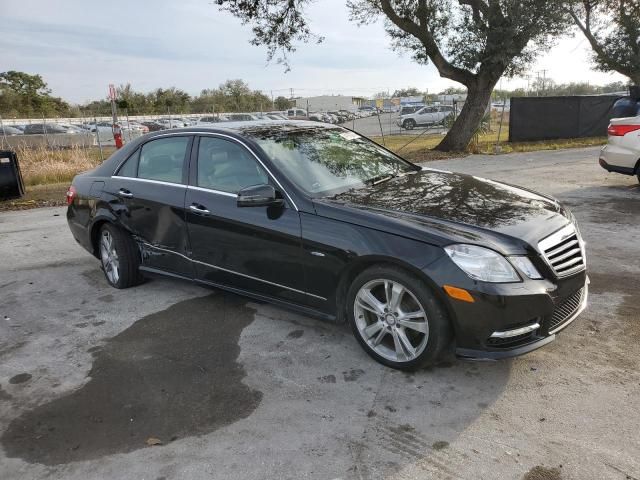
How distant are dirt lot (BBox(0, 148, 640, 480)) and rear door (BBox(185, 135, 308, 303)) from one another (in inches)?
16.9

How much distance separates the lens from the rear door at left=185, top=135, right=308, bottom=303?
3.73 metres

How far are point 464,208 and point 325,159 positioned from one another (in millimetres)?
1259

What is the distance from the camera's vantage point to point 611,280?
15.6 ft

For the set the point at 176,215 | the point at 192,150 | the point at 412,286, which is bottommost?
the point at 412,286

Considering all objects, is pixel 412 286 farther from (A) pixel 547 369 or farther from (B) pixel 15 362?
(B) pixel 15 362

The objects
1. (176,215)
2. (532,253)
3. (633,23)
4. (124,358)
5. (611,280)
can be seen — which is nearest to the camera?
(532,253)

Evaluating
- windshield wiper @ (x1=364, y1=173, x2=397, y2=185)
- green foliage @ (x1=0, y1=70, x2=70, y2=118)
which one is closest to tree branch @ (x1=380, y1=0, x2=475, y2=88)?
windshield wiper @ (x1=364, y1=173, x2=397, y2=185)

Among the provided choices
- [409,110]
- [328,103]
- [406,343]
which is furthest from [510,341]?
[328,103]

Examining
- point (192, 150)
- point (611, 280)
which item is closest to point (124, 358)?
point (192, 150)

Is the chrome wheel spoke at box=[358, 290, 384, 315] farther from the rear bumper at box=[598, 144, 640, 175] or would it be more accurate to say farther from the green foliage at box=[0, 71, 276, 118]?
the green foliage at box=[0, 71, 276, 118]

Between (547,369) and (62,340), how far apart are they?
3.60 metres

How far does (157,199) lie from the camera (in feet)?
15.0

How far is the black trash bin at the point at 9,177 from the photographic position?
10.7 metres

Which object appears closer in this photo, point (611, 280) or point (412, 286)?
point (412, 286)
